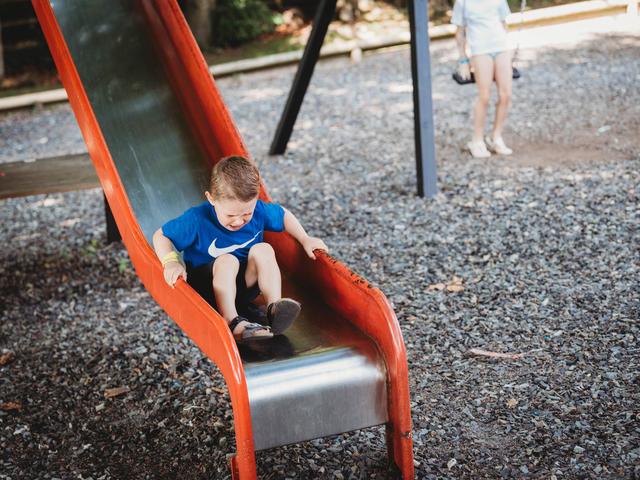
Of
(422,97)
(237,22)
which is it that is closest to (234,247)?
(422,97)

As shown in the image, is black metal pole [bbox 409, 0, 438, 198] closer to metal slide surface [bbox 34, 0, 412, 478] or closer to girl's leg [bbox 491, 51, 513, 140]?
girl's leg [bbox 491, 51, 513, 140]

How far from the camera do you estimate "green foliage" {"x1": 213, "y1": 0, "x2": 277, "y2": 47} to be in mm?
12695

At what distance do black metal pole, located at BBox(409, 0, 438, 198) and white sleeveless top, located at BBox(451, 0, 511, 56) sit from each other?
559mm

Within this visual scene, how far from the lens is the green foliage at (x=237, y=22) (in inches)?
500

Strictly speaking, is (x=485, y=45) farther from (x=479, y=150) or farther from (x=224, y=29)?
(x=224, y=29)

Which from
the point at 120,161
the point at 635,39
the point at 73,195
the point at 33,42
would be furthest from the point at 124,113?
the point at 33,42

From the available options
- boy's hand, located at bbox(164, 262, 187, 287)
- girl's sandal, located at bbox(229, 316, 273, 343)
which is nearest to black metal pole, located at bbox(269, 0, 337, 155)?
boy's hand, located at bbox(164, 262, 187, 287)

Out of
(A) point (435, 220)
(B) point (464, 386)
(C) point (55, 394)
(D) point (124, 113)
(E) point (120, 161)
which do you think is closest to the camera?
(B) point (464, 386)

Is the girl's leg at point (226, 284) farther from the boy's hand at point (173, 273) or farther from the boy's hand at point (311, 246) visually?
the boy's hand at point (311, 246)

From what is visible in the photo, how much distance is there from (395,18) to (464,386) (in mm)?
10753

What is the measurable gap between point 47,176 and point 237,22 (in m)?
8.52

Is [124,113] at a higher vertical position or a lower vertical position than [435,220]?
higher

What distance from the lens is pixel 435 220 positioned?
200 inches

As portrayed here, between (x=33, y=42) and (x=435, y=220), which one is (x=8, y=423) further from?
(x=33, y=42)
